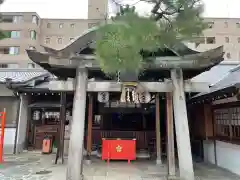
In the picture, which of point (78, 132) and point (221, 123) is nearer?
point (78, 132)

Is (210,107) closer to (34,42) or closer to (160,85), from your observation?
(160,85)

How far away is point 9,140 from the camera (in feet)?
40.5

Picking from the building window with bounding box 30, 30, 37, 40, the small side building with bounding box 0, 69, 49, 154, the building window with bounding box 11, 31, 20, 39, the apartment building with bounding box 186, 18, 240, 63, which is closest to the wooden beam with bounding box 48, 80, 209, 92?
the small side building with bounding box 0, 69, 49, 154

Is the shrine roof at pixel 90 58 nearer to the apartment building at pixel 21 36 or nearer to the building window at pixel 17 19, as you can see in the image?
the apartment building at pixel 21 36

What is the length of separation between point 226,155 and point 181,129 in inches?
132

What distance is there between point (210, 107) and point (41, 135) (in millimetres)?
9216

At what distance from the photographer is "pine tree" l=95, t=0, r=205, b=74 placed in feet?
13.9

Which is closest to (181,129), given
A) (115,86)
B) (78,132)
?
(115,86)

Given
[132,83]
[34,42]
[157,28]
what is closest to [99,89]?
[132,83]

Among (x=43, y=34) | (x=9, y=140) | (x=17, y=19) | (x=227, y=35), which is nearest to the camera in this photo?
(x=9, y=140)

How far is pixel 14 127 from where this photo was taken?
40.9ft

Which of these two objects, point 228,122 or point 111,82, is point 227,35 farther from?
point 111,82

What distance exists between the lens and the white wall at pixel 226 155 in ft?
25.1

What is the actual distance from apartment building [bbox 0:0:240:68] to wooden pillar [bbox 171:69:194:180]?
27.6 metres
